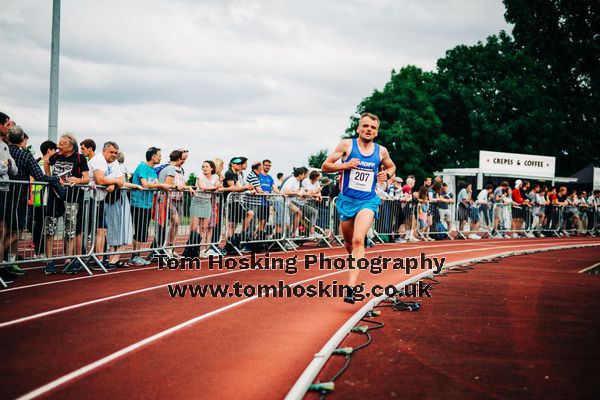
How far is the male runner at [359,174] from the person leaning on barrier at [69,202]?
4.33 meters

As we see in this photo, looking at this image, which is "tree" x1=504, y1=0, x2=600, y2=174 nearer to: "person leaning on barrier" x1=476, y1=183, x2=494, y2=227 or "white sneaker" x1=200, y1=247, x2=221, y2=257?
"person leaning on barrier" x1=476, y1=183, x2=494, y2=227

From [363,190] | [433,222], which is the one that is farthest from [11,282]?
[433,222]

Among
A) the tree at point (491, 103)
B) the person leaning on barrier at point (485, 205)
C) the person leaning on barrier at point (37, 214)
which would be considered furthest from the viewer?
the tree at point (491, 103)

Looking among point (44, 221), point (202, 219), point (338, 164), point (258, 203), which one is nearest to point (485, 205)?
point (258, 203)

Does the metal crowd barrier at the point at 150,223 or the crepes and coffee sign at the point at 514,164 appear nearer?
the metal crowd barrier at the point at 150,223

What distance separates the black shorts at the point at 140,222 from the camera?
35.5 ft

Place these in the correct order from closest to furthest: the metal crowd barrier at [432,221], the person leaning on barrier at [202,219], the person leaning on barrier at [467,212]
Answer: the person leaning on barrier at [202,219] < the metal crowd barrier at [432,221] < the person leaning on barrier at [467,212]

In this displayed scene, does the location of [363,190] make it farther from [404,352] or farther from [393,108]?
[393,108]

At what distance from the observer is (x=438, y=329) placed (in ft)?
20.4

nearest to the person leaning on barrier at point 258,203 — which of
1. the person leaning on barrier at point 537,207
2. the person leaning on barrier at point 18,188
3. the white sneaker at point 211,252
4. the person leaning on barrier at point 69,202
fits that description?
the white sneaker at point 211,252

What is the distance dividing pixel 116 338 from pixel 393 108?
47.9 metres

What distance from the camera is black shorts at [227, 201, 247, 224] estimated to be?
12792mm

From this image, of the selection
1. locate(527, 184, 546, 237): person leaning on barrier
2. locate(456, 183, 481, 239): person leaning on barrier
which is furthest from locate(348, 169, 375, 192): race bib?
locate(527, 184, 546, 237): person leaning on barrier

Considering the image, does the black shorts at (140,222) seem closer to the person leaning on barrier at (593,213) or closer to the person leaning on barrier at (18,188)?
the person leaning on barrier at (18,188)
